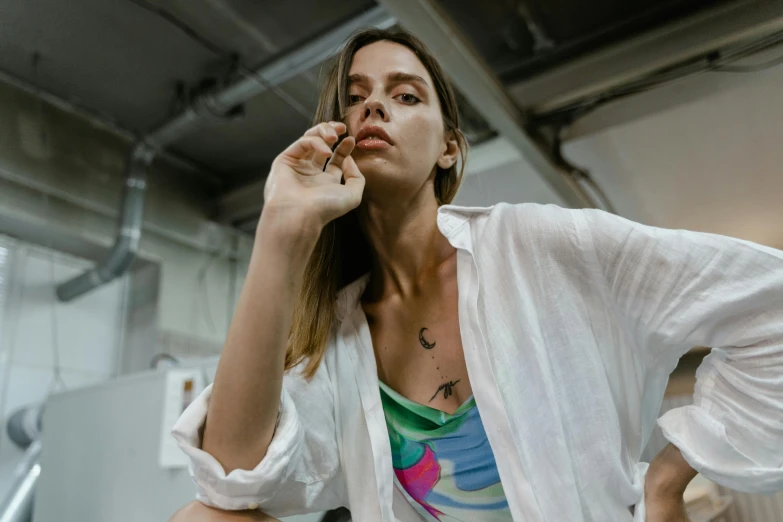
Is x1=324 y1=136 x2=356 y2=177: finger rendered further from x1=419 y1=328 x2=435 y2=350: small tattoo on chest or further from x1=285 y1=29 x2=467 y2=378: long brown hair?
x1=419 y1=328 x2=435 y2=350: small tattoo on chest

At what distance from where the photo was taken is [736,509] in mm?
2252

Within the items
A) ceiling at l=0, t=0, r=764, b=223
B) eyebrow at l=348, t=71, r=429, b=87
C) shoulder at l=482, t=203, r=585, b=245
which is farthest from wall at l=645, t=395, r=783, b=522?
eyebrow at l=348, t=71, r=429, b=87

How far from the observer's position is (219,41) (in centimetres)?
163

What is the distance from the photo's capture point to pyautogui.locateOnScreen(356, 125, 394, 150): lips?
29.3 inches

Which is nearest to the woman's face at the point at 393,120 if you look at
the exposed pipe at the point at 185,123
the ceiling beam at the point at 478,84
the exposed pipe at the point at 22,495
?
the ceiling beam at the point at 478,84

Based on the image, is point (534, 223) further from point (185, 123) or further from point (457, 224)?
point (185, 123)

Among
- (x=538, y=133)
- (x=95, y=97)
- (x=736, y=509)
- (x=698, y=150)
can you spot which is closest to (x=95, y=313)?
(x=95, y=97)

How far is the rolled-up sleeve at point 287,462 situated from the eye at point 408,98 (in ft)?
1.30

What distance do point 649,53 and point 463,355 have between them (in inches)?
55.5

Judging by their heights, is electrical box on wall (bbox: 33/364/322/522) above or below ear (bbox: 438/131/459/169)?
below

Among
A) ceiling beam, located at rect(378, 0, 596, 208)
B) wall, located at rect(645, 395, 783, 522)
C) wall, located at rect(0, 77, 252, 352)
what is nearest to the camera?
ceiling beam, located at rect(378, 0, 596, 208)

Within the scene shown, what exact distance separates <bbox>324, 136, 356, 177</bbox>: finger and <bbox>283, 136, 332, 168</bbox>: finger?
0.04m

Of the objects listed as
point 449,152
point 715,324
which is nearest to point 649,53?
point 449,152

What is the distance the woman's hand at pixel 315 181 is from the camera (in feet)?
1.95
